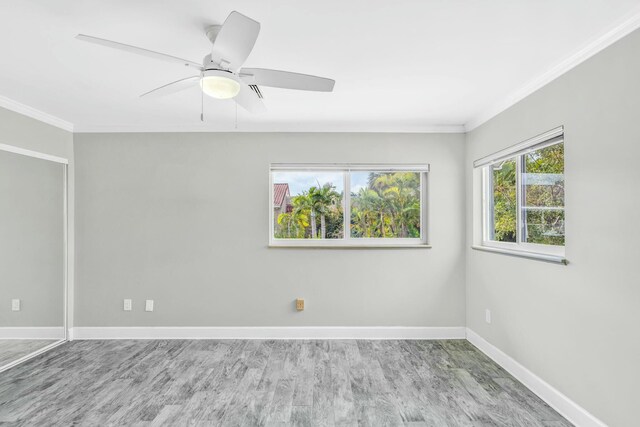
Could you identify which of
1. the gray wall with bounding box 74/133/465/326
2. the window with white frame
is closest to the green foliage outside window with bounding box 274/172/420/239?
the gray wall with bounding box 74/133/465/326

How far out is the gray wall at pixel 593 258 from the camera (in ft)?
6.35

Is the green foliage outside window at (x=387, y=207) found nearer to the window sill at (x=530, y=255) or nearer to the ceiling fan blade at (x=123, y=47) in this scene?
the window sill at (x=530, y=255)

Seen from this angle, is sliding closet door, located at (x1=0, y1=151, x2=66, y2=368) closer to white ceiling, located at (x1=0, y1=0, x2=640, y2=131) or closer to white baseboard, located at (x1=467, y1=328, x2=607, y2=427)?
white ceiling, located at (x1=0, y1=0, x2=640, y2=131)

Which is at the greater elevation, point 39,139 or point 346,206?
point 39,139

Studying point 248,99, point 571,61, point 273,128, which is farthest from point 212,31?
point 571,61

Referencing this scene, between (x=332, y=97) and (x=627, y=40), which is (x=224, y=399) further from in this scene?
(x=627, y=40)

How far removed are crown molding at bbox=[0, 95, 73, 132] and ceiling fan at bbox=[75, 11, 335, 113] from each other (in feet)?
6.23

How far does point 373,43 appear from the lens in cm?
218

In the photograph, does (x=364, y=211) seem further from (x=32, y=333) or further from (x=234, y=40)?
(x=32, y=333)

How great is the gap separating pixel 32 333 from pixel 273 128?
3067 millimetres

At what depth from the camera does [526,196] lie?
303cm

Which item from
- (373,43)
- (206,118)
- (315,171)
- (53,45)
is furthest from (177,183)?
(373,43)

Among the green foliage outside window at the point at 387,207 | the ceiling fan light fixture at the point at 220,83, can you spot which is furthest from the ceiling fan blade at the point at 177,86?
the green foliage outside window at the point at 387,207

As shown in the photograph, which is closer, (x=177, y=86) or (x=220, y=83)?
(x=220, y=83)
